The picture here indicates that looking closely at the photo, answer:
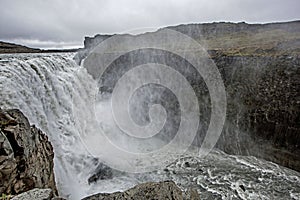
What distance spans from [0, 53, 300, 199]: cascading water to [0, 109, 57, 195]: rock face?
2.11 metres

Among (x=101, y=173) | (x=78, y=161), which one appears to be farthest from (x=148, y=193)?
(x=101, y=173)

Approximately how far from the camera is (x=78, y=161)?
1145 centimetres

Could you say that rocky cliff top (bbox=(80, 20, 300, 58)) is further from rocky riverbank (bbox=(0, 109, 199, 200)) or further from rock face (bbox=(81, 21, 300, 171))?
rocky riverbank (bbox=(0, 109, 199, 200))

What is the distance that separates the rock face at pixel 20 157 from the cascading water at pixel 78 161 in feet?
6.91

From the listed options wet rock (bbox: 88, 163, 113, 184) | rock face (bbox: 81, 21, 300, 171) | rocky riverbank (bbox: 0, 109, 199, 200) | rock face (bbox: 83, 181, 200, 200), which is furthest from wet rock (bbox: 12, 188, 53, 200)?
rock face (bbox: 81, 21, 300, 171)

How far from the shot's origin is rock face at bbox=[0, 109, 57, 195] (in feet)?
17.9

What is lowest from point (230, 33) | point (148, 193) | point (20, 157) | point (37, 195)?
point (148, 193)

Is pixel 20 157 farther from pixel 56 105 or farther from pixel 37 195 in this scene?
pixel 56 105

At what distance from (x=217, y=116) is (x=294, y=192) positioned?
6.70 meters

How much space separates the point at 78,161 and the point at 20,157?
5.67 meters

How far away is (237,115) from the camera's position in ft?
51.0

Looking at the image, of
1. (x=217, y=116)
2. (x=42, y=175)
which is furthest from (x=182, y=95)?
(x=42, y=175)

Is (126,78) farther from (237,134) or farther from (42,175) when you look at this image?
(42,175)

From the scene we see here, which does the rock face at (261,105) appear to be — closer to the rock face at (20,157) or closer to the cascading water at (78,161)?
the cascading water at (78,161)
